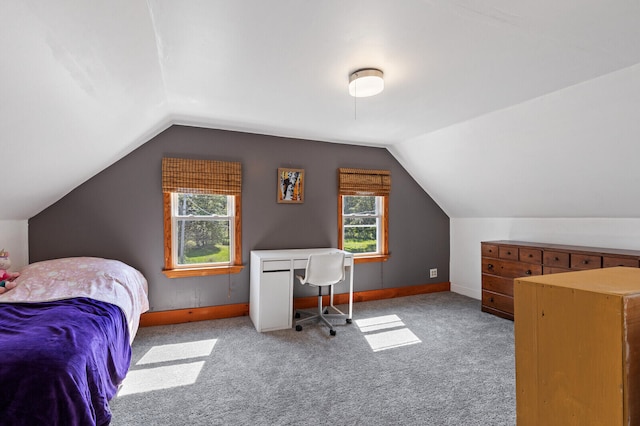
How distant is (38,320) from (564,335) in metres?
2.45

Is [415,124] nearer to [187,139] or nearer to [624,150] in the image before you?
[624,150]

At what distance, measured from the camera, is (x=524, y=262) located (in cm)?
365

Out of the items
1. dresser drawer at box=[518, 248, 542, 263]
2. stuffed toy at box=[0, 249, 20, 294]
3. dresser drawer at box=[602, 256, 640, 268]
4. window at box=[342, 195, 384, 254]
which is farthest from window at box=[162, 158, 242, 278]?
dresser drawer at box=[602, 256, 640, 268]

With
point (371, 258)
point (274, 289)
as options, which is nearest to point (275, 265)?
point (274, 289)

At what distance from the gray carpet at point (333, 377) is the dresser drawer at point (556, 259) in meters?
0.83

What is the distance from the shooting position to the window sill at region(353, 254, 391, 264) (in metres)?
4.49

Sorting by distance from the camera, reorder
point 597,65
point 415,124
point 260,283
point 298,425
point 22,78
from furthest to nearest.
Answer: point 415,124, point 260,283, point 597,65, point 298,425, point 22,78

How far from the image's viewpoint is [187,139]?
12.0ft

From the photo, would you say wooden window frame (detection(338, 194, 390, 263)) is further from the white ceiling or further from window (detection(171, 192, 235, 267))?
window (detection(171, 192, 235, 267))

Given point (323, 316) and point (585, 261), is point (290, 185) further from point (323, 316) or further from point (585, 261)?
point (585, 261)

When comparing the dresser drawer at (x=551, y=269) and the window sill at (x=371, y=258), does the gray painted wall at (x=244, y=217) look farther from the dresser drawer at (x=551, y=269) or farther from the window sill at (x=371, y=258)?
the dresser drawer at (x=551, y=269)

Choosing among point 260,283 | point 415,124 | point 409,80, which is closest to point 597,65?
point 409,80

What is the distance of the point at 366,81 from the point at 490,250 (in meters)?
2.92

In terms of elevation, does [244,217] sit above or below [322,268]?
above
